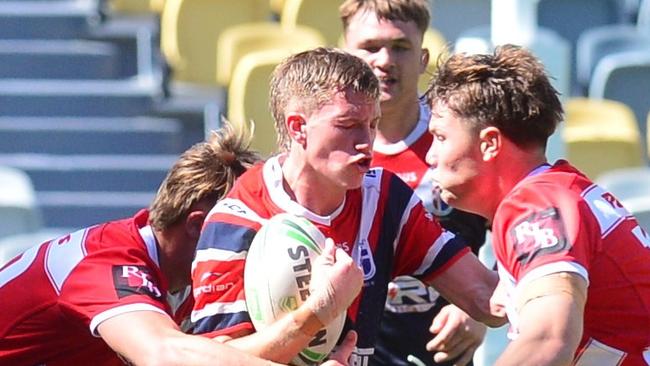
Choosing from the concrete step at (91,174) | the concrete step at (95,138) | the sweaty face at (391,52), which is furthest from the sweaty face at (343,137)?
the concrete step at (95,138)

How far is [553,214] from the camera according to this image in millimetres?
3412

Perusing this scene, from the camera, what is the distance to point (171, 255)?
416cm

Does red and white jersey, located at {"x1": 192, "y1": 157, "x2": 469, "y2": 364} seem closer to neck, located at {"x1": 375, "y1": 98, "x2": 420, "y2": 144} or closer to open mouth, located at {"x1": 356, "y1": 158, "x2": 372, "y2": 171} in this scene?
open mouth, located at {"x1": 356, "y1": 158, "x2": 372, "y2": 171}

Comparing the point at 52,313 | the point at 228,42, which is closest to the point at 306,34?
the point at 228,42

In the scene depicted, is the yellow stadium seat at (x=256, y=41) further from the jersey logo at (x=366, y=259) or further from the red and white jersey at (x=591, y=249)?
the red and white jersey at (x=591, y=249)

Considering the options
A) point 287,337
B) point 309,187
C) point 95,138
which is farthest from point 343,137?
point 95,138

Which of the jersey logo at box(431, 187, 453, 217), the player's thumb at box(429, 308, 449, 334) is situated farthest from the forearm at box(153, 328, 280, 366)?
the jersey logo at box(431, 187, 453, 217)

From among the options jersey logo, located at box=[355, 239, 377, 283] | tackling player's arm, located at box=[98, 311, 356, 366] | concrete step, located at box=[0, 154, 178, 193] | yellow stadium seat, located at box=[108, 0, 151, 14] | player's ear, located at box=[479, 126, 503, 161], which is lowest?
concrete step, located at box=[0, 154, 178, 193]

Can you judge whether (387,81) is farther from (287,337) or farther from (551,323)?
(551,323)

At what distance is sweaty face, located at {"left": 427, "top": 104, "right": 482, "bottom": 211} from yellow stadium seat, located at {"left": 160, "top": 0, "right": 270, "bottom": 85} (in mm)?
5450

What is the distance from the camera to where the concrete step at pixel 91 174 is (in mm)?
8812

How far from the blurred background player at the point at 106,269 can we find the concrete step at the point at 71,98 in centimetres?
485

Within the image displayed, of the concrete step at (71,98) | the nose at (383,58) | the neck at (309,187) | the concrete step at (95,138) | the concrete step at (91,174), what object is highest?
the neck at (309,187)

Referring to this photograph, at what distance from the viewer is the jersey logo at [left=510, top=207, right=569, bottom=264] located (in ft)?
11.0
